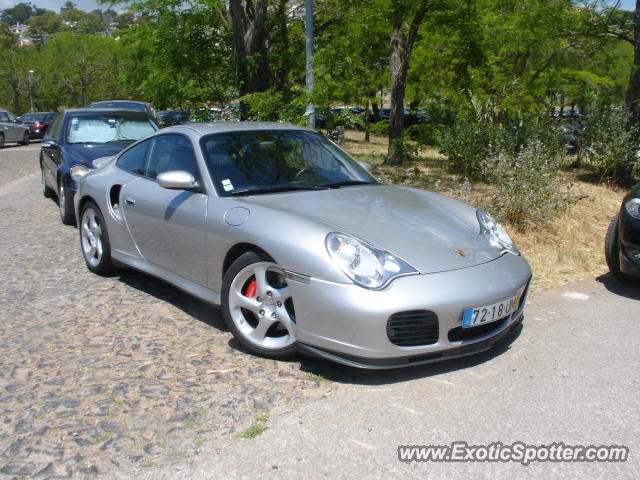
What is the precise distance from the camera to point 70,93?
2189 inches

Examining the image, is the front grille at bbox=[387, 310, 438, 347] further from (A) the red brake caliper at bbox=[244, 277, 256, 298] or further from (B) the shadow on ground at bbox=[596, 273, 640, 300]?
(B) the shadow on ground at bbox=[596, 273, 640, 300]

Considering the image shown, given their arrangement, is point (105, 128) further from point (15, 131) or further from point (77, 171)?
point (15, 131)

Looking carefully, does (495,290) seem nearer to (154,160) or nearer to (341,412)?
(341,412)

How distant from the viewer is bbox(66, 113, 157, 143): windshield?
8.77 meters

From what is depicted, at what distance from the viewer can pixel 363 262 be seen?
11.5 ft

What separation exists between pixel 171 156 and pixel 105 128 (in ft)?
15.0

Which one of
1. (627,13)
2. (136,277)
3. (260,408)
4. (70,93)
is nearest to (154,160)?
(136,277)

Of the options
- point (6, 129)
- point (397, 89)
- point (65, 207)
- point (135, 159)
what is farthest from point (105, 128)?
point (6, 129)

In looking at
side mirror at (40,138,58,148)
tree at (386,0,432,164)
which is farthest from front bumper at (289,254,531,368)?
tree at (386,0,432,164)

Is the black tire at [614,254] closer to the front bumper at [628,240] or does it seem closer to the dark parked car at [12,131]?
the front bumper at [628,240]

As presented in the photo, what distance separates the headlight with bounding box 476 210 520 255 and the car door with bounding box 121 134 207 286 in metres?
1.94

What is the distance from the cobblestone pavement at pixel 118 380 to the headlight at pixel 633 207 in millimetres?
3263

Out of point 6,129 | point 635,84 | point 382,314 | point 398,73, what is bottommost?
point 6,129

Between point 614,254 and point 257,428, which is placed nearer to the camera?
point 257,428
